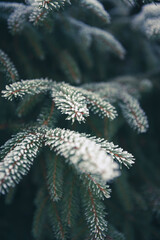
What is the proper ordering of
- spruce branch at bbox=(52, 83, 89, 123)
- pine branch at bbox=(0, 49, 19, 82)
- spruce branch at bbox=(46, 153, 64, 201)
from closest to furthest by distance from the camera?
spruce branch at bbox=(52, 83, 89, 123)
spruce branch at bbox=(46, 153, 64, 201)
pine branch at bbox=(0, 49, 19, 82)

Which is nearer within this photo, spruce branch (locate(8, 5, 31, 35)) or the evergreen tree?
the evergreen tree

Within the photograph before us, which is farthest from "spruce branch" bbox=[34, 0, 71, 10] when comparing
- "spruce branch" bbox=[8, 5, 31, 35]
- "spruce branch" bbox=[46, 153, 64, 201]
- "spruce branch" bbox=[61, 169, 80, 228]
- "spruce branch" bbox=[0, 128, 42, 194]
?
"spruce branch" bbox=[61, 169, 80, 228]

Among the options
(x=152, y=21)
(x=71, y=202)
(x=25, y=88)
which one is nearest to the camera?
(x=25, y=88)

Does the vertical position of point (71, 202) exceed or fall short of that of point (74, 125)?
it falls short

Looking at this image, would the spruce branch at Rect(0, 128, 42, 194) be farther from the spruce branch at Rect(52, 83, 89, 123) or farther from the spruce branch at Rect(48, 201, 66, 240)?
the spruce branch at Rect(48, 201, 66, 240)

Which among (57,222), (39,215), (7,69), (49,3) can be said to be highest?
(49,3)

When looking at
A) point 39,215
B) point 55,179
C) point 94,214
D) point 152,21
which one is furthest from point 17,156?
point 152,21

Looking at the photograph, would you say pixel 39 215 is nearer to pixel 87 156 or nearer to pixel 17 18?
pixel 87 156

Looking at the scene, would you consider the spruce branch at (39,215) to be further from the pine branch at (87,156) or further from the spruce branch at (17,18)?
the spruce branch at (17,18)

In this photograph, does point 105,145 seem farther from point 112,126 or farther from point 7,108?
point 7,108
